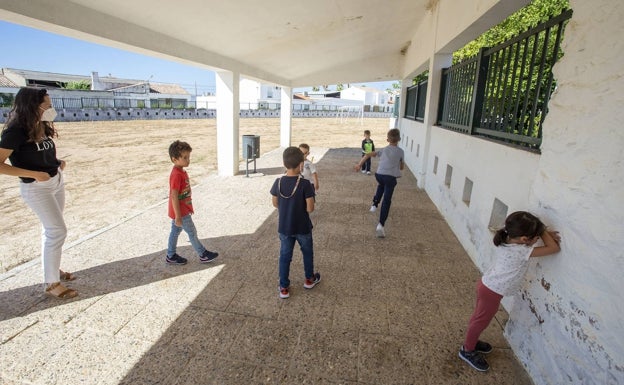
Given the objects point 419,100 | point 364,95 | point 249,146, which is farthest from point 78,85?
point 364,95

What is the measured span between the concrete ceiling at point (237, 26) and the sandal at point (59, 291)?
277 cm

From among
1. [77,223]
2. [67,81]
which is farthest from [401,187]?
[67,81]

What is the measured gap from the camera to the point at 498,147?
3666 millimetres

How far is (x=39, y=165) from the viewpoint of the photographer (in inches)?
115

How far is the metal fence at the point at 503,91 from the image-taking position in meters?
3.18

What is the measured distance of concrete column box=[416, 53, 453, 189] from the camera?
7.26 m

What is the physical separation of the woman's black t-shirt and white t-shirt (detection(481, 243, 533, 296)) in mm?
3796

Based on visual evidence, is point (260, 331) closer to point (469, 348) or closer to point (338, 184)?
point (469, 348)

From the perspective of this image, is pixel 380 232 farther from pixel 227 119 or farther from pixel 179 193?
pixel 227 119

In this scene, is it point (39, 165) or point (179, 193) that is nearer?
Answer: point (39, 165)

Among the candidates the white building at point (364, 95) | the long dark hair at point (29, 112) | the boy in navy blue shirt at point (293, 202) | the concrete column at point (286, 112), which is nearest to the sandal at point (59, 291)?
the long dark hair at point (29, 112)

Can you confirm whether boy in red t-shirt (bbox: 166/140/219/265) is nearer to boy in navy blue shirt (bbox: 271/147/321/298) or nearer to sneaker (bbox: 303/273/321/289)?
boy in navy blue shirt (bbox: 271/147/321/298)

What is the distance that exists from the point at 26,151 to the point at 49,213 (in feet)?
1.92

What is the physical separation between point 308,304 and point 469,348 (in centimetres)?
142
